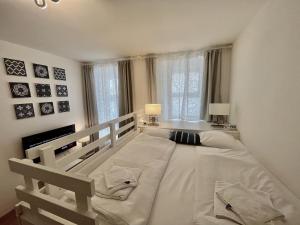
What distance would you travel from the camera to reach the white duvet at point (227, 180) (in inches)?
34.0

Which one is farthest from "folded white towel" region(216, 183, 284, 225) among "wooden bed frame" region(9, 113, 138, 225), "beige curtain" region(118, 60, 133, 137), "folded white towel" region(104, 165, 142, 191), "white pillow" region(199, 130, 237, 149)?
"beige curtain" region(118, 60, 133, 137)

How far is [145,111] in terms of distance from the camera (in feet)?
10.3

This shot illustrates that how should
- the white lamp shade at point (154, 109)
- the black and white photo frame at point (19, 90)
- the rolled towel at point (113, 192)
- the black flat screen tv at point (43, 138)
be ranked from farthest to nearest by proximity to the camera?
the white lamp shade at point (154, 109) < the black flat screen tv at point (43, 138) < the black and white photo frame at point (19, 90) < the rolled towel at point (113, 192)

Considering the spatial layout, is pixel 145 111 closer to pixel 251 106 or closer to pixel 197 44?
pixel 197 44

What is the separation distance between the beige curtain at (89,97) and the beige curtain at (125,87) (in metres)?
0.82

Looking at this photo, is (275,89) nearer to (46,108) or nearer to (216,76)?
(216,76)

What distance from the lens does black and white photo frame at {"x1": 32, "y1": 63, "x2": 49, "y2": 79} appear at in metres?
2.62

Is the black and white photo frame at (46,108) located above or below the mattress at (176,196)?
above

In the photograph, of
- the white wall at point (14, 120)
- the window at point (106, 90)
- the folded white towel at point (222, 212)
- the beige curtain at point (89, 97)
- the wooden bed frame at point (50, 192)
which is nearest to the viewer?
the wooden bed frame at point (50, 192)

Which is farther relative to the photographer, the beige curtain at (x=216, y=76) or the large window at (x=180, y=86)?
the large window at (x=180, y=86)

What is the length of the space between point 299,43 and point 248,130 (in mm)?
1204

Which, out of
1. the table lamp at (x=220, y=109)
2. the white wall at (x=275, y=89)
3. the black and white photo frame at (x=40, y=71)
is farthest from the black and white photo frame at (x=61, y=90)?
the white wall at (x=275, y=89)

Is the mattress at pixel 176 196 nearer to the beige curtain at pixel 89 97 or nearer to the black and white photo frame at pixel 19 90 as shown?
the black and white photo frame at pixel 19 90

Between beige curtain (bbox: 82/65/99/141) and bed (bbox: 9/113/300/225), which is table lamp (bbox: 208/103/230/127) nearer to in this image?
bed (bbox: 9/113/300/225)
